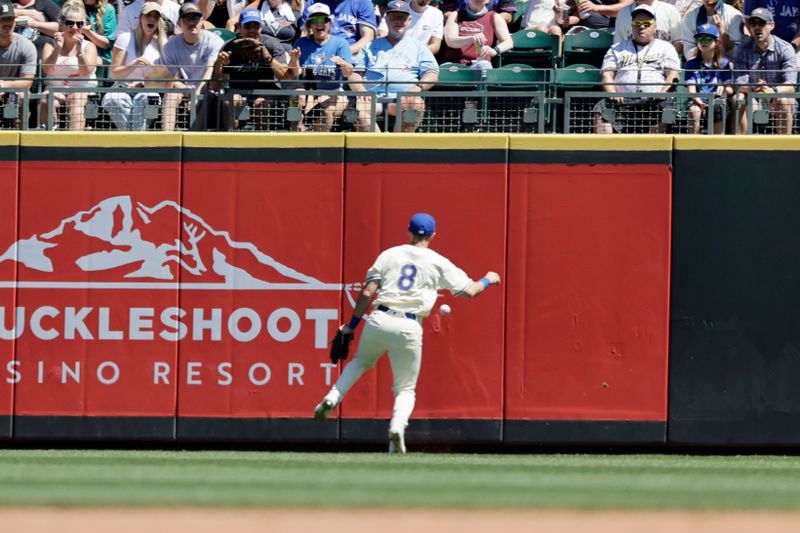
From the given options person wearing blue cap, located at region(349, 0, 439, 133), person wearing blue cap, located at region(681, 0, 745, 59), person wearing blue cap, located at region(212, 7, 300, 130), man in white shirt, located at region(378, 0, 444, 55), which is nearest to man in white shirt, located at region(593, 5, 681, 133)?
person wearing blue cap, located at region(681, 0, 745, 59)

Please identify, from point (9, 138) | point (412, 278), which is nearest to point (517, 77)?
point (412, 278)

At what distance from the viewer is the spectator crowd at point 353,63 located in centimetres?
1165

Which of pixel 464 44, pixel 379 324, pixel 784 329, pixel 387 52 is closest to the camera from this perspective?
pixel 379 324

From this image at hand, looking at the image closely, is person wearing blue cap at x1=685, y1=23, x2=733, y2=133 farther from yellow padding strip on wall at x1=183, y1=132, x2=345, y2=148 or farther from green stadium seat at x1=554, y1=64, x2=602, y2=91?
yellow padding strip on wall at x1=183, y1=132, x2=345, y2=148

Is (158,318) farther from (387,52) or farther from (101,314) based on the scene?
(387,52)

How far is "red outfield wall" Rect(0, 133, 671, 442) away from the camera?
37.6 ft

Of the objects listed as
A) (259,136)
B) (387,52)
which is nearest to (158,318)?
(259,136)

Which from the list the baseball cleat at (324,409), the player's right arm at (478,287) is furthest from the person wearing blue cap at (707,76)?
the baseball cleat at (324,409)

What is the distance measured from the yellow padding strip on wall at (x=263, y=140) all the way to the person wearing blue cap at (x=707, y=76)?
302 centimetres

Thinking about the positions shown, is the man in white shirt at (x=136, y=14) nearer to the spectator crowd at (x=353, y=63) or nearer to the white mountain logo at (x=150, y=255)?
the spectator crowd at (x=353, y=63)

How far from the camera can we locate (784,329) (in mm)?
11336

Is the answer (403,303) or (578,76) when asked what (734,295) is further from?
(403,303)

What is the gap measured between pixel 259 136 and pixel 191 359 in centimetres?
198

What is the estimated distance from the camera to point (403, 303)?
1041 centimetres
